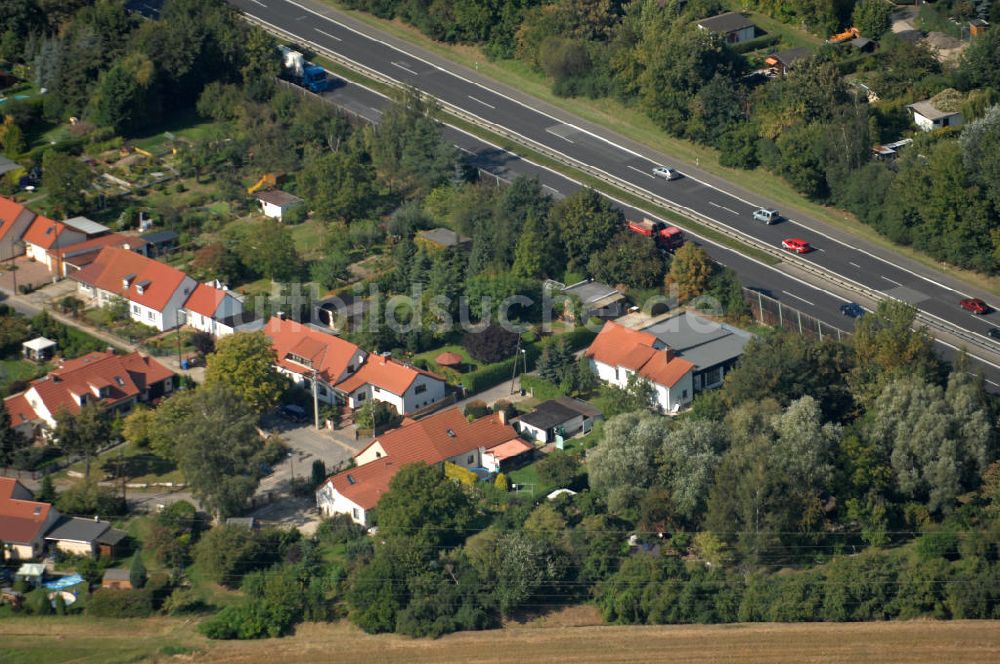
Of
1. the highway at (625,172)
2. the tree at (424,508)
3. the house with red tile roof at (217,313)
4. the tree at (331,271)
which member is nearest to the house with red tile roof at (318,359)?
the house with red tile roof at (217,313)

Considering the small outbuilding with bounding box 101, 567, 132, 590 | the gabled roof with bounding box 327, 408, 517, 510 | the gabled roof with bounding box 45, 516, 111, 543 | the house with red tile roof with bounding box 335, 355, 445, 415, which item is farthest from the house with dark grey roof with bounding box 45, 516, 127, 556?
the house with red tile roof with bounding box 335, 355, 445, 415

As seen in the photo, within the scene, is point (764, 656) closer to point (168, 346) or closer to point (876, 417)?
point (876, 417)

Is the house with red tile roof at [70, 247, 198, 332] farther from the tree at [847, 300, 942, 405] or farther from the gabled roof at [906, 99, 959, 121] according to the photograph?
the gabled roof at [906, 99, 959, 121]

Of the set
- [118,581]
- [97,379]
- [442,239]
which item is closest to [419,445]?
[118,581]

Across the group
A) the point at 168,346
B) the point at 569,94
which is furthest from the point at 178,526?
the point at 569,94

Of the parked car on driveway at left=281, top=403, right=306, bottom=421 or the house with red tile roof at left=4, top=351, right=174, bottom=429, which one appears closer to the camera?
the house with red tile roof at left=4, top=351, right=174, bottom=429
